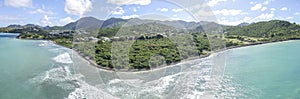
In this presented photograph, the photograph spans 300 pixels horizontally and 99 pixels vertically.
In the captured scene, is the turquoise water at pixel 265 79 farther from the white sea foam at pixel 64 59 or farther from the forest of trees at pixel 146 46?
the white sea foam at pixel 64 59

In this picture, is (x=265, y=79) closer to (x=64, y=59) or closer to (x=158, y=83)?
(x=158, y=83)

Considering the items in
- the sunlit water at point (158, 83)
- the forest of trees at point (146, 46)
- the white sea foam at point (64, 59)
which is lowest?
the sunlit water at point (158, 83)

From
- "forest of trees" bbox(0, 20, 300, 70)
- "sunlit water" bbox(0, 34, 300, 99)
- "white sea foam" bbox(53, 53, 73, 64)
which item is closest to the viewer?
"sunlit water" bbox(0, 34, 300, 99)

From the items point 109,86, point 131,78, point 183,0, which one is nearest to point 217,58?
point 131,78

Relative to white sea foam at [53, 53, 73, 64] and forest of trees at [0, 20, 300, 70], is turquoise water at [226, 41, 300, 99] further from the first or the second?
white sea foam at [53, 53, 73, 64]

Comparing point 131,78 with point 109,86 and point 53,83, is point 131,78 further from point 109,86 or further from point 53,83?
point 53,83

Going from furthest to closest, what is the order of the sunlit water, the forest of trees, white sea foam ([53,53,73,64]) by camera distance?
white sea foam ([53,53,73,64])
the forest of trees
the sunlit water

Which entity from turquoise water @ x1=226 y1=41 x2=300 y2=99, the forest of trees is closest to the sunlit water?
turquoise water @ x1=226 y1=41 x2=300 y2=99

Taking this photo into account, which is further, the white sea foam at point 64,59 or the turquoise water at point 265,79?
the white sea foam at point 64,59

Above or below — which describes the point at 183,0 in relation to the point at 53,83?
above

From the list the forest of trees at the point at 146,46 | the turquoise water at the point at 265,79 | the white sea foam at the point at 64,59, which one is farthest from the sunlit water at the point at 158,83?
the white sea foam at the point at 64,59

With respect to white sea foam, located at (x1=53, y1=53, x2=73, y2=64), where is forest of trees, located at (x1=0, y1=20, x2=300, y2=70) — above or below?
above
